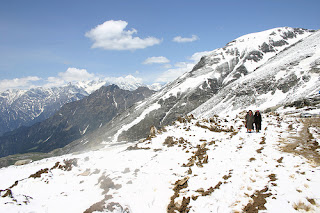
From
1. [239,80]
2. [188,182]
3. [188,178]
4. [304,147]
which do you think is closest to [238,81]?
[239,80]

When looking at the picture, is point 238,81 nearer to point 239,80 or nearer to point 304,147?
point 239,80

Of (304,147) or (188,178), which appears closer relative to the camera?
(188,178)

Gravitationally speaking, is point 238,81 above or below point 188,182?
above

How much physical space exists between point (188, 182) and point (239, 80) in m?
90.3

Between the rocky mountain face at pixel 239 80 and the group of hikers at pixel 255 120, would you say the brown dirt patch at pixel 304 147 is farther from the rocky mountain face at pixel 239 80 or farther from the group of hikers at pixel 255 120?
the rocky mountain face at pixel 239 80

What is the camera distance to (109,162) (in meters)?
14.9

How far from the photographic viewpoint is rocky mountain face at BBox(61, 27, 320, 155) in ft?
192

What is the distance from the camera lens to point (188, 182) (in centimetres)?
996

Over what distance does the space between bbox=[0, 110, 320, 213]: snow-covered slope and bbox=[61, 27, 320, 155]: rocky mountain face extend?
1965 inches

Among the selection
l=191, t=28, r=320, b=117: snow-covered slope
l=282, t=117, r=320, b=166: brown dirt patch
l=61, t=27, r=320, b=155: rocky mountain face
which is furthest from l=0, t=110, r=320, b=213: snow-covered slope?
l=61, t=27, r=320, b=155: rocky mountain face

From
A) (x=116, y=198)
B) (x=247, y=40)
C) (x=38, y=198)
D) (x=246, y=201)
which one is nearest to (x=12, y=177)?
(x=38, y=198)

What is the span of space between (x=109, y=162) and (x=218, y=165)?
9104mm

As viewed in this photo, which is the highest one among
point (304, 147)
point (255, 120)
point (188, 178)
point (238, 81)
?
point (238, 81)

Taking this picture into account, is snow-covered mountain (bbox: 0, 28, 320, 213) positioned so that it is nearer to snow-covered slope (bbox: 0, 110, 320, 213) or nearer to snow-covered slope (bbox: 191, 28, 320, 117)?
snow-covered slope (bbox: 0, 110, 320, 213)
